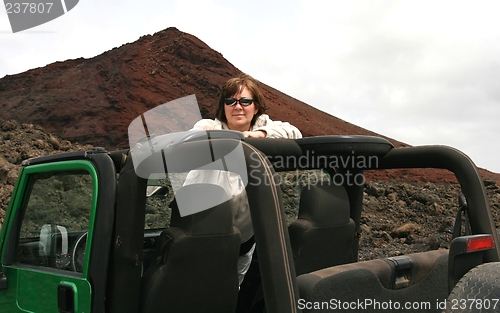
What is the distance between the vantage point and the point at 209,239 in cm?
212

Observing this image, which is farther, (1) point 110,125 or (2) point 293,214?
(1) point 110,125

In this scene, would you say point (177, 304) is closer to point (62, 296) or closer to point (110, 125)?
point (62, 296)

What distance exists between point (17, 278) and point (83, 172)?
79 centimetres

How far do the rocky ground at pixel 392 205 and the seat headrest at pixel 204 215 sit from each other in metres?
6.30

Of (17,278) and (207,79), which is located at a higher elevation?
(207,79)

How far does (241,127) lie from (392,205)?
11782 millimetres

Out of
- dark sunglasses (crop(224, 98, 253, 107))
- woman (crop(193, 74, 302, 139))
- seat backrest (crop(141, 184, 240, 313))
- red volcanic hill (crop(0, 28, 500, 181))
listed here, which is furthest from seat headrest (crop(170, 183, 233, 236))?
red volcanic hill (crop(0, 28, 500, 181))

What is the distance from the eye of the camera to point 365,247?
9.44 metres

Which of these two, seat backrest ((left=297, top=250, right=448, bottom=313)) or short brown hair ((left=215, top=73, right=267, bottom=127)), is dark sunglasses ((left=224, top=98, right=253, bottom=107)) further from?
seat backrest ((left=297, top=250, right=448, bottom=313))

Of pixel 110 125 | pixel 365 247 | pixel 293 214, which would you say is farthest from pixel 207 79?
pixel 293 214

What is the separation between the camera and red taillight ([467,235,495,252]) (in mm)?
1979

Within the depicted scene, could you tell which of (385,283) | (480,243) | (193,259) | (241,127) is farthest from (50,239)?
(480,243)

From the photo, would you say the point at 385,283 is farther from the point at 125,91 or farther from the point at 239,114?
the point at 125,91

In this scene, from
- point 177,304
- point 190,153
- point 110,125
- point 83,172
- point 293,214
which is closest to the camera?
point 190,153
